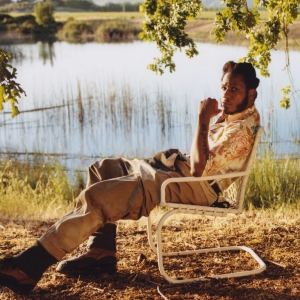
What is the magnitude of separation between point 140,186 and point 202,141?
0.41 m

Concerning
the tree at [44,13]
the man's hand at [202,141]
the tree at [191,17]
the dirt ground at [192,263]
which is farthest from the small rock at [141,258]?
the tree at [44,13]

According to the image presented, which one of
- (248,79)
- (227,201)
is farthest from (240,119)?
(227,201)

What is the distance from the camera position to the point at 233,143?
10.7ft

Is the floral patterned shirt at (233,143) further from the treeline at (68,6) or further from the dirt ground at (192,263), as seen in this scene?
the treeline at (68,6)

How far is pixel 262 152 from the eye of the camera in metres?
7.28

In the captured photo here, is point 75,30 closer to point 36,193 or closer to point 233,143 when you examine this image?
point 36,193

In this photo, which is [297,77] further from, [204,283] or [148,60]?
[204,283]

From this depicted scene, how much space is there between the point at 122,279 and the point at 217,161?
867 millimetres

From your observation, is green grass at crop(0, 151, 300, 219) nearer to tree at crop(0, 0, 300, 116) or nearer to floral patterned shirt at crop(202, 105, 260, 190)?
tree at crop(0, 0, 300, 116)

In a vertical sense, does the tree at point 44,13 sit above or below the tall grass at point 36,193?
above

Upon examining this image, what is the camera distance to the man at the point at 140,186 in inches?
122

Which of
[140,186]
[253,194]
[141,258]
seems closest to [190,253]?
[141,258]

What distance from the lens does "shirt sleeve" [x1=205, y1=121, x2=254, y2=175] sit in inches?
127

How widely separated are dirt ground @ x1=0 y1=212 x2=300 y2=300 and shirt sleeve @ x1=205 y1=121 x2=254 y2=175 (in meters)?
0.65
